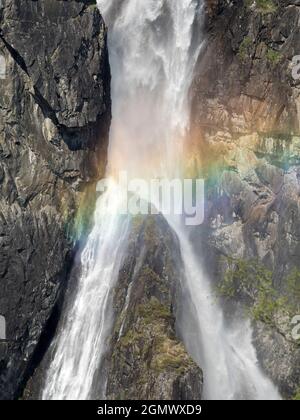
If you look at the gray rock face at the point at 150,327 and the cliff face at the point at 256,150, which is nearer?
the gray rock face at the point at 150,327

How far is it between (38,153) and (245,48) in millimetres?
11548

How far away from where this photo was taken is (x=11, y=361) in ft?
101

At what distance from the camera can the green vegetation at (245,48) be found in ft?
111

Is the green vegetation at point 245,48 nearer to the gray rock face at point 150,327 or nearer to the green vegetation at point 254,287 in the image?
the gray rock face at point 150,327

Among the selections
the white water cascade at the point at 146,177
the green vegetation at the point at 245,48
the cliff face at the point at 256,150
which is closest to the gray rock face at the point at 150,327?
the white water cascade at the point at 146,177

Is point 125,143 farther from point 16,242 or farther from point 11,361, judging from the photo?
point 11,361

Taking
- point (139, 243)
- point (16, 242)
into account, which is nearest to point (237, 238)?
point (139, 243)

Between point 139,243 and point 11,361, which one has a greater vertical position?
point 139,243

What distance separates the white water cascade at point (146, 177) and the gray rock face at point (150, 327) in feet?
2.86

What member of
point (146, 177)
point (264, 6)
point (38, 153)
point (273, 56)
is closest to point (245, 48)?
point (273, 56)

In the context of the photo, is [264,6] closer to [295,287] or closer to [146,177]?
[146,177]

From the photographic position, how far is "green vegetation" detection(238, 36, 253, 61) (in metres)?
34.0
